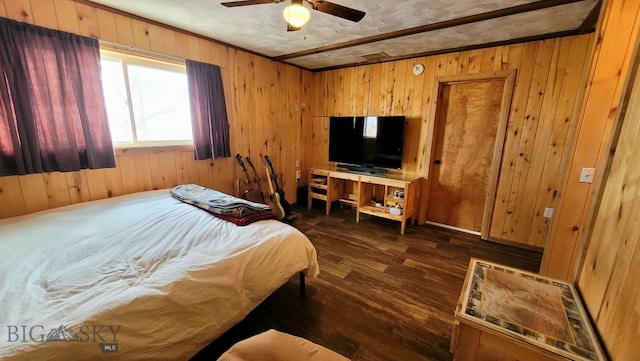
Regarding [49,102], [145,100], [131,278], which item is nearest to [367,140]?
[145,100]

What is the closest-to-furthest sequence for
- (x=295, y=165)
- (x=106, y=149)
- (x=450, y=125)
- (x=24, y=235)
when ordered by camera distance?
(x=24, y=235) < (x=106, y=149) < (x=450, y=125) < (x=295, y=165)

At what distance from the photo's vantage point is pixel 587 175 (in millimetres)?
1554

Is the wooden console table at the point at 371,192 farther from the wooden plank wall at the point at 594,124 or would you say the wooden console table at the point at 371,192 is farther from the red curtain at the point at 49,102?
the red curtain at the point at 49,102

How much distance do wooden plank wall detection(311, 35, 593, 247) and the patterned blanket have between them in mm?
2539

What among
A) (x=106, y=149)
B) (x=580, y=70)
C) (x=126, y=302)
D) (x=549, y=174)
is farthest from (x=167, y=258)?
(x=580, y=70)

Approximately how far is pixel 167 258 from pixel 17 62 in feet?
6.05

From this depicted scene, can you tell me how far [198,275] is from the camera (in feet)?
3.97

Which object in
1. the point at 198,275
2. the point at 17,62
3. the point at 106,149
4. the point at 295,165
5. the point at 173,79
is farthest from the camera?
the point at 295,165

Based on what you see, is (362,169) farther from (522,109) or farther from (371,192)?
(522,109)

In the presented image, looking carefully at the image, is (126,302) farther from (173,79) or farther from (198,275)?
(173,79)

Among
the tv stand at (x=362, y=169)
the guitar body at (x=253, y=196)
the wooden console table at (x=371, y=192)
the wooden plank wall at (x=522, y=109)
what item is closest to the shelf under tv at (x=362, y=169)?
the tv stand at (x=362, y=169)

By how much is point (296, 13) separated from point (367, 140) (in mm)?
2330

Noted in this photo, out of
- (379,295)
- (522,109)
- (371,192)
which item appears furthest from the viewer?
(371,192)

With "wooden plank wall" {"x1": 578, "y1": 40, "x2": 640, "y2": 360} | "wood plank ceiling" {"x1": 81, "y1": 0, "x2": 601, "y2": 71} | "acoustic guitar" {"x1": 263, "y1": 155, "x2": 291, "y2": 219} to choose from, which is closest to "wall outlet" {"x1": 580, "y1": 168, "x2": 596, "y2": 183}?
"wooden plank wall" {"x1": 578, "y1": 40, "x2": 640, "y2": 360}
